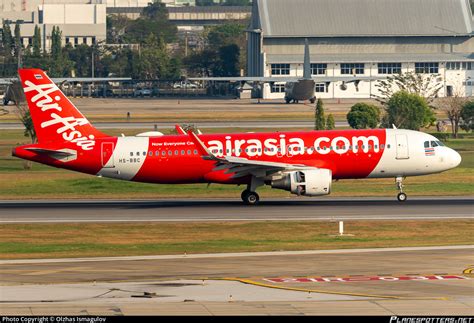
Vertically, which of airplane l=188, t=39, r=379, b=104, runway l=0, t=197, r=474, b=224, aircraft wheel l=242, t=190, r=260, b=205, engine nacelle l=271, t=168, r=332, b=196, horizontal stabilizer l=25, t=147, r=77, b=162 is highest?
airplane l=188, t=39, r=379, b=104

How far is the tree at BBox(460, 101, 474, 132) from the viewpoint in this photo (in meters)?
105

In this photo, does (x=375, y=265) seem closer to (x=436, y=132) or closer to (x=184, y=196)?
(x=184, y=196)

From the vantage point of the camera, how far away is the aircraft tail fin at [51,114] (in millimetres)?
58188

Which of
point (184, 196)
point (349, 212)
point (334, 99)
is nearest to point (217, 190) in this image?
point (184, 196)

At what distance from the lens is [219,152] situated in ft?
191

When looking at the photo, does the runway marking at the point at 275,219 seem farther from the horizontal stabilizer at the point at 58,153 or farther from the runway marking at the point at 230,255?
the runway marking at the point at 230,255

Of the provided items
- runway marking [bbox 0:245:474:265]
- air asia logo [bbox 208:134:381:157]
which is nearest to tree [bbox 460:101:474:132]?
air asia logo [bbox 208:134:381:157]

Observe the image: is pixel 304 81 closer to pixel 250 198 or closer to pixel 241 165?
pixel 250 198

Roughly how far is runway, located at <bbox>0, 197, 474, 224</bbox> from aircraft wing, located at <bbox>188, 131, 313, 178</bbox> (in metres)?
1.83

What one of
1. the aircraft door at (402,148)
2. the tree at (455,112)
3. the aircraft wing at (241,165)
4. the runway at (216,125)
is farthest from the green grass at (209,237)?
the runway at (216,125)

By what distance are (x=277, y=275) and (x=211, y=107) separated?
424 feet

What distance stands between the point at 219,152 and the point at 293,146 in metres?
3.89

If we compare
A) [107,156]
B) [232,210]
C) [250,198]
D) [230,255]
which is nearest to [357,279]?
[230,255]

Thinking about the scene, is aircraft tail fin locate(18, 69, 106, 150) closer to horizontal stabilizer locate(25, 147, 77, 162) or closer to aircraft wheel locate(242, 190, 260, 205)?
horizontal stabilizer locate(25, 147, 77, 162)
